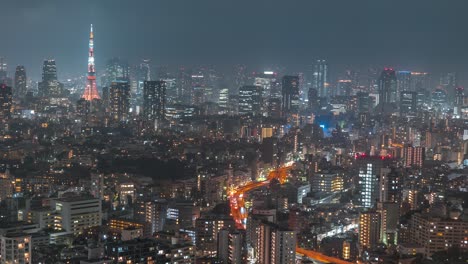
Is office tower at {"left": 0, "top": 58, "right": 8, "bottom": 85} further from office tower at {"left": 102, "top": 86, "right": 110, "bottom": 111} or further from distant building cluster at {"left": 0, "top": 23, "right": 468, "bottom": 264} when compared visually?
office tower at {"left": 102, "top": 86, "right": 110, "bottom": 111}

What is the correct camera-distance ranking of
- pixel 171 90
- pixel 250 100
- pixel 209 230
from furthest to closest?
pixel 171 90
pixel 250 100
pixel 209 230

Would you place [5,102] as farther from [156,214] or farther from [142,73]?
[156,214]

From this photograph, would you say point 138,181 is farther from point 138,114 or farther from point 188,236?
point 138,114

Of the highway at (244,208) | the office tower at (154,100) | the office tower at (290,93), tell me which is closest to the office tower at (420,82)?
the office tower at (290,93)

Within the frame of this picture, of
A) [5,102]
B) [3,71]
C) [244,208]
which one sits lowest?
[244,208]

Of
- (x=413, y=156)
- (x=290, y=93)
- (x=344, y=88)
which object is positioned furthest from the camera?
(x=344, y=88)

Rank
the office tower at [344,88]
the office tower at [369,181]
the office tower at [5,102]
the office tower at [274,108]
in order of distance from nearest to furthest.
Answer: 1. the office tower at [369,181]
2. the office tower at [5,102]
3. the office tower at [274,108]
4. the office tower at [344,88]

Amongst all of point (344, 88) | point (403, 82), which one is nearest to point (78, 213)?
point (403, 82)

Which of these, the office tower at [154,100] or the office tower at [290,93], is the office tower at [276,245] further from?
the office tower at [290,93]
